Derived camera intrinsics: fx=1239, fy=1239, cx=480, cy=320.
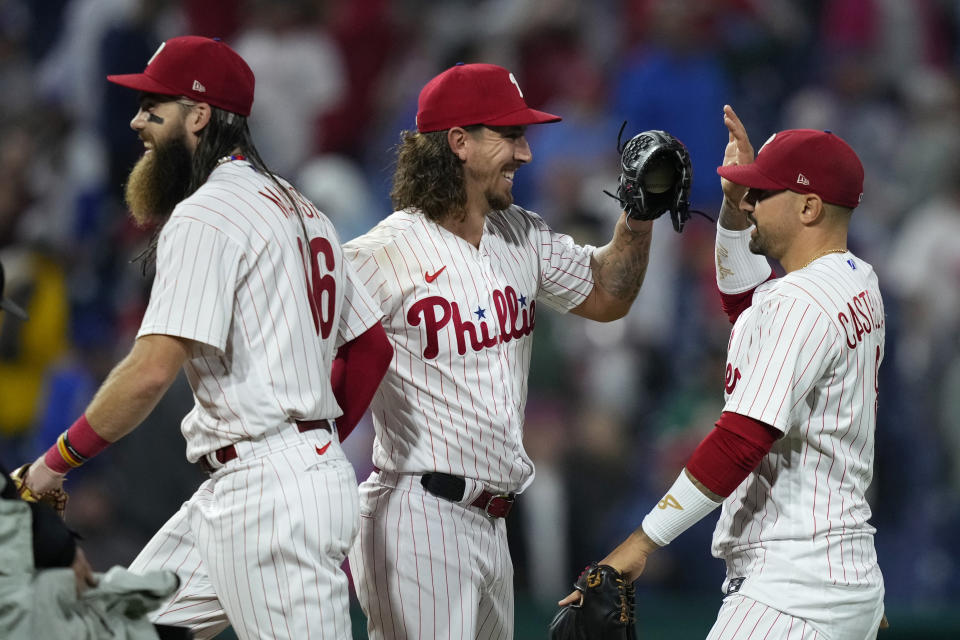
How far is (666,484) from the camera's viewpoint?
6.33m

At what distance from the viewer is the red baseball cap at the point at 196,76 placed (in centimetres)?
300

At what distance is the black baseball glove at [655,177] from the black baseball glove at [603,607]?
1.11 m

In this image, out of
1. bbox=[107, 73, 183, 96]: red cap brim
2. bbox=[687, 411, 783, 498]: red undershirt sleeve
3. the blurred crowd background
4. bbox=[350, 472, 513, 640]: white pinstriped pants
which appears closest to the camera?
bbox=[687, 411, 783, 498]: red undershirt sleeve

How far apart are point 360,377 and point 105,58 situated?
5066 mm

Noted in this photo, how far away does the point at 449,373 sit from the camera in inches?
133

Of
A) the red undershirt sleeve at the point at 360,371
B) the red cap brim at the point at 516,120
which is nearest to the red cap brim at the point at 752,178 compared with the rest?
the red cap brim at the point at 516,120

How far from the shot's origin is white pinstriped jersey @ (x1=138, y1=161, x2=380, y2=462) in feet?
9.06

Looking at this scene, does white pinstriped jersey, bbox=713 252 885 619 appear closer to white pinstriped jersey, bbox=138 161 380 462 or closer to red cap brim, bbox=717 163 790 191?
red cap brim, bbox=717 163 790 191

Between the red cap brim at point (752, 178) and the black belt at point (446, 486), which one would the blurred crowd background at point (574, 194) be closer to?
the black belt at point (446, 486)

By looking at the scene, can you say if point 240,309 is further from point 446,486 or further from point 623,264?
point 623,264

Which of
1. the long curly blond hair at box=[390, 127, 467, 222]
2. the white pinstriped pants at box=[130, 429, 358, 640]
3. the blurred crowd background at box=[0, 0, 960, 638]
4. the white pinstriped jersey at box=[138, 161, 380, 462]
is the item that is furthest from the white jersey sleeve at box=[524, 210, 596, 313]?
the blurred crowd background at box=[0, 0, 960, 638]

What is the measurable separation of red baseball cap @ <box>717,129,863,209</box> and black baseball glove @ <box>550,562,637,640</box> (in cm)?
106

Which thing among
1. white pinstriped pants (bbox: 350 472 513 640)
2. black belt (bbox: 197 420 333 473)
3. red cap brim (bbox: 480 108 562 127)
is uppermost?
red cap brim (bbox: 480 108 562 127)

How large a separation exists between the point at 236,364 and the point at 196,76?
2.35ft
